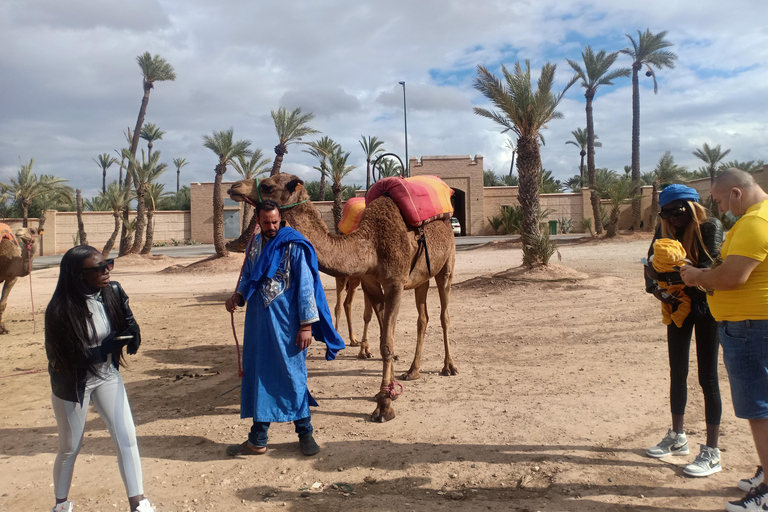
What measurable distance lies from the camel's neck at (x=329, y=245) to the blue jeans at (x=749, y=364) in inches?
116

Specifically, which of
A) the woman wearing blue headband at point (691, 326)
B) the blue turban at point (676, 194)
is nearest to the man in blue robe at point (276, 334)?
the woman wearing blue headband at point (691, 326)

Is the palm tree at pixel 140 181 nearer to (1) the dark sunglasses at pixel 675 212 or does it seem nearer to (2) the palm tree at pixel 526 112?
(2) the palm tree at pixel 526 112

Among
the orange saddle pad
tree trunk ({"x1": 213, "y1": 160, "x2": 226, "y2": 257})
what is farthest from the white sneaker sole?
tree trunk ({"x1": 213, "y1": 160, "x2": 226, "y2": 257})

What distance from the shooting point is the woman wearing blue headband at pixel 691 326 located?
3541mm

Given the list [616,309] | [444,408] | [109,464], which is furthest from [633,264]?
[109,464]

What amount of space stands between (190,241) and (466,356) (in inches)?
1554

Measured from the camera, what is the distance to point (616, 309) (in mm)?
8953

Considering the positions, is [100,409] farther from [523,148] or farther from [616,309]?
[523,148]

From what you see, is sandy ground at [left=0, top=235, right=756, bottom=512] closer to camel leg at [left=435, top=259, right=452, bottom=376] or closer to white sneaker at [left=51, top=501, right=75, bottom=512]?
camel leg at [left=435, top=259, right=452, bottom=376]

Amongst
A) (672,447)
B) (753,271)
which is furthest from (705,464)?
(753,271)

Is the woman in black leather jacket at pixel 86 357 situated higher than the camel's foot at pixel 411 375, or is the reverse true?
the woman in black leather jacket at pixel 86 357

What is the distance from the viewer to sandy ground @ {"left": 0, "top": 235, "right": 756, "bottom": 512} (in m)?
3.41

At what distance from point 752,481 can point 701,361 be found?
766 millimetres

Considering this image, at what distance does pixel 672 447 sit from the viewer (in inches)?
149
